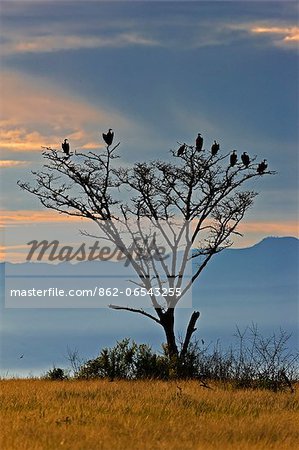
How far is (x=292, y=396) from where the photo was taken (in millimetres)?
13875

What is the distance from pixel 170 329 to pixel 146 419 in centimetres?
843

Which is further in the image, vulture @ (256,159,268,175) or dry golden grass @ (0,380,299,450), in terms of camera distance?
vulture @ (256,159,268,175)

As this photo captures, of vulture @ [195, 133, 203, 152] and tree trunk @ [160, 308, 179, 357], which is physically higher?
vulture @ [195, 133, 203, 152]

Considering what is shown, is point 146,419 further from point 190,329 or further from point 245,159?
point 245,159

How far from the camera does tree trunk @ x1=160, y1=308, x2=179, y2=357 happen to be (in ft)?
61.1

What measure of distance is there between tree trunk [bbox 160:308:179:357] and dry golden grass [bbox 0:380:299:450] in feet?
13.5

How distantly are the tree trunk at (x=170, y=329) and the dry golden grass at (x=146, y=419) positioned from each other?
4.12 m

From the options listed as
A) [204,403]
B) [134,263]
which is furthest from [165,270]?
[204,403]

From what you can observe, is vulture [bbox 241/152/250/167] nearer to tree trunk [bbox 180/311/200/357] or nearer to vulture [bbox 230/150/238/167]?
vulture [bbox 230/150/238/167]

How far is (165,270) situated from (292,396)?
576cm

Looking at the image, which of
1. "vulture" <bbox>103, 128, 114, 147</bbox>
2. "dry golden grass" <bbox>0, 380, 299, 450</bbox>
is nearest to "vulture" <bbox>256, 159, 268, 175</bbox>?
"vulture" <bbox>103, 128, 114, 147</bbox>

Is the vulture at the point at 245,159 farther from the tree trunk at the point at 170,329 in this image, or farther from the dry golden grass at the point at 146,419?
the dry golden grass at the point at 146,419

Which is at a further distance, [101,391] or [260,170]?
[260,170]

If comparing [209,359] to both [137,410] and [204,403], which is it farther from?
[137,410]
